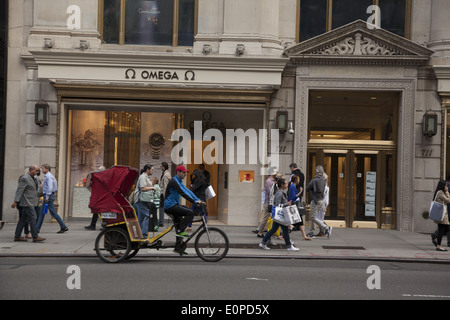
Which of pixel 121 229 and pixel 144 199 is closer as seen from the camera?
pixel 121 229

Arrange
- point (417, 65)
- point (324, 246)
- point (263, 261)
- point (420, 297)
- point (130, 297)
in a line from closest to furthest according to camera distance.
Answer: point (130, 297) < point (420, 297) < point (263, 261) < point (324, 246) < point (417, 65)

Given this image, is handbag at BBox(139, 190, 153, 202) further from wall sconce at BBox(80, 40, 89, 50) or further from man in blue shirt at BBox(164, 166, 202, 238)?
wall sconce at BBox(80, 40, 89, 50)

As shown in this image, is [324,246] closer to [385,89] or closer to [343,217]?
[343,217]

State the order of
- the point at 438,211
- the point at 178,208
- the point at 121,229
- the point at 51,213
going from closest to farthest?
the point at 121,229, the point at 178,208, the point at 438,211, the point at 51,213

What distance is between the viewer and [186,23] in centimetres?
1844

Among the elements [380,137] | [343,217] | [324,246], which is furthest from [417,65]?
[324,246]

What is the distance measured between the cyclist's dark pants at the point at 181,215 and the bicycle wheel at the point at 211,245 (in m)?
0.35

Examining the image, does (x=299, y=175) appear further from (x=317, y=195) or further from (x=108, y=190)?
(x=108, y=190)

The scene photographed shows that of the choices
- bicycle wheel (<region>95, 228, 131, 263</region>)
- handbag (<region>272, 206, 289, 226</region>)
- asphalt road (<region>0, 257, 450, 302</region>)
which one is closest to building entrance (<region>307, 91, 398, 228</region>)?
handbag (<region>272, 206, 289, 226</region>)

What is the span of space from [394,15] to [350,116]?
3.51 meters

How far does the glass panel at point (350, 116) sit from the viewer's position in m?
18.5

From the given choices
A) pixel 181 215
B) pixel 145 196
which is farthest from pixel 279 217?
pixel 145 196

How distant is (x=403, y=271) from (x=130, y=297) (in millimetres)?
5633

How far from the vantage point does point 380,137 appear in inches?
730
